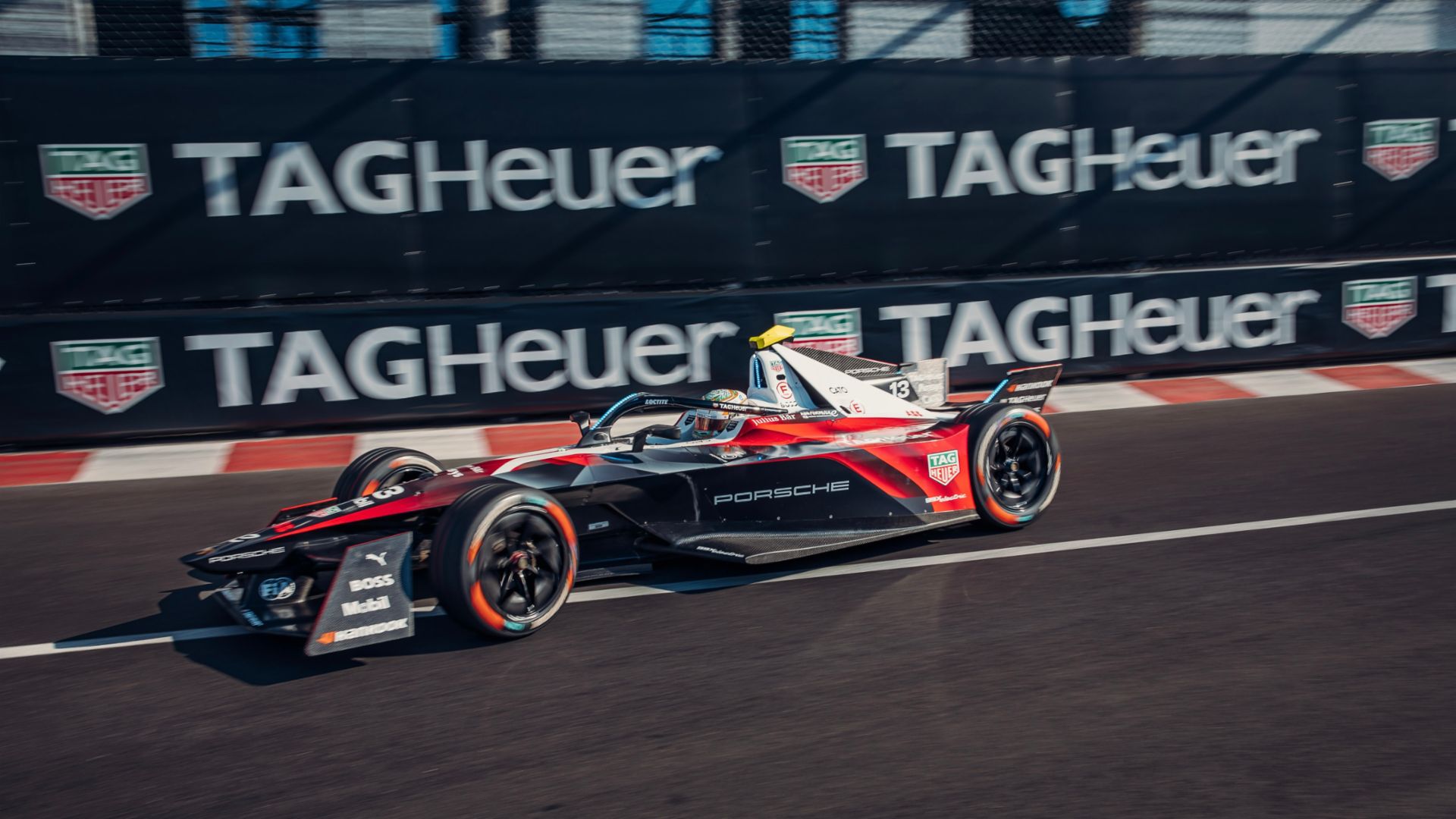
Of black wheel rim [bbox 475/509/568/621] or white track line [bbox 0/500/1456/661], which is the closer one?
black wheel rim [bbox 475/509/568/621]

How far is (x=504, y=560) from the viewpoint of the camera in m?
4.42

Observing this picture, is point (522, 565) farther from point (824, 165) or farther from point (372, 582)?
point (824, 165)

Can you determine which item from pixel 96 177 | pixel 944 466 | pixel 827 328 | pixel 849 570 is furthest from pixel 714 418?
pixel 96 177

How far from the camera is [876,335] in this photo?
923cm

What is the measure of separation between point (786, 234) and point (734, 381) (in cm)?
124

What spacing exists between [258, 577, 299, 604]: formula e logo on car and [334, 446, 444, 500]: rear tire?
30.8 inches

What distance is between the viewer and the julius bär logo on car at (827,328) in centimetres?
904

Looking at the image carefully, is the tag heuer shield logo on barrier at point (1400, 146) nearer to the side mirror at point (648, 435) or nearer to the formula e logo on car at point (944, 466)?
the formula e logo on car at point (944, 466)

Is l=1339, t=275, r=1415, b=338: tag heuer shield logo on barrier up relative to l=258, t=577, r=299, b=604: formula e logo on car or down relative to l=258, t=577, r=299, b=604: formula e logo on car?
up

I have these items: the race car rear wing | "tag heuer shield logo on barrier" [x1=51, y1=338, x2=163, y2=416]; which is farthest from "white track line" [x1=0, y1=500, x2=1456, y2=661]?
"tag heuer shield logo on barrier" [x1=51, y1=338, x2=163, y2=416]

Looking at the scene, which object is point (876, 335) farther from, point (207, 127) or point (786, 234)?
point (207, 127)

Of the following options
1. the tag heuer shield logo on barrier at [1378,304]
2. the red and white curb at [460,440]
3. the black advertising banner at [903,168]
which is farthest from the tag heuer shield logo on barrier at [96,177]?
the tag heuer shield logo on barrier at [1378,304]

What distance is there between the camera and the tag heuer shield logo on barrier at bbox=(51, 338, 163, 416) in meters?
8.13

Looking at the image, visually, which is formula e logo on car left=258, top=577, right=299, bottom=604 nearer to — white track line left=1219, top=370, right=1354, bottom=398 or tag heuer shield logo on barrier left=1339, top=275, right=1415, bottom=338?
white track line left=1219, top=370, right=1354, bottom=398
